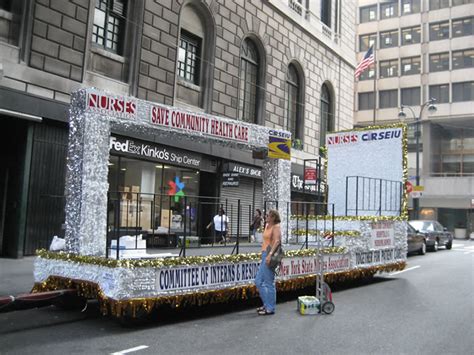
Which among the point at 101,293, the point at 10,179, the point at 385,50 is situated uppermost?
the point at 385,50

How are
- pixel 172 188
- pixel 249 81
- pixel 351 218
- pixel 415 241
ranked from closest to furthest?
pixel 351 218, pixel 172 188, pixel 415 241, pixel 249 81

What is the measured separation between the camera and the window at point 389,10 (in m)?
51.9

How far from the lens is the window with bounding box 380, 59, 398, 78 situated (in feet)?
166

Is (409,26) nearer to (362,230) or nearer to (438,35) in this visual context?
(438,35)

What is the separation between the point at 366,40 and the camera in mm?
53406

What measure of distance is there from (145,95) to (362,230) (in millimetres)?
8729

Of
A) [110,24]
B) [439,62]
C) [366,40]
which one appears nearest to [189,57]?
[110,24]

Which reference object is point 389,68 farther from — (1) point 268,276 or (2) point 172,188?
(1) point 268,276

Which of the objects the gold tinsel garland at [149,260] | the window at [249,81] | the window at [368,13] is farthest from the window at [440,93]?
the gold tinsel garland at [149,260]

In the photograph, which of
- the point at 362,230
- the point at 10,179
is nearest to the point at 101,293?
the point at 362,230

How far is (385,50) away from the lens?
169 ft

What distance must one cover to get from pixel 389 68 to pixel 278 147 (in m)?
44.6

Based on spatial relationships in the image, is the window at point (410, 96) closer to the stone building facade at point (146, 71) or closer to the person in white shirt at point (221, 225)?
the stone building facade at point (146, 71)

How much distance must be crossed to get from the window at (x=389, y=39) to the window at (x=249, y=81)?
33.3m
